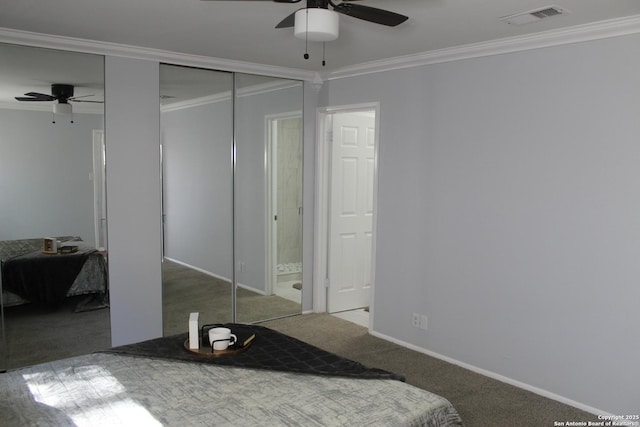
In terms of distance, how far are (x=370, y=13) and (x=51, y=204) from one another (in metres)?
2.80

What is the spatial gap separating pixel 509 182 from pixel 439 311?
1180 mm

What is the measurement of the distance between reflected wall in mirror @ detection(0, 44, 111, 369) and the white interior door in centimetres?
216

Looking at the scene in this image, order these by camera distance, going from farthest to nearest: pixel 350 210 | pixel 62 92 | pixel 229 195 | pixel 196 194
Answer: pixel 350 210 → pixel 229 195 → pixel 196 194 → pixel 62 92

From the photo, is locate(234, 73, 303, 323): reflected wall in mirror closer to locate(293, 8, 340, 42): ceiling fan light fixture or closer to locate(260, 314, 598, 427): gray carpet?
locate(260, 314, 598, 427): gray carpet

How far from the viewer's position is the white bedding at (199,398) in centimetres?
198

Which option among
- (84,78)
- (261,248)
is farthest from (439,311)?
(84,78)

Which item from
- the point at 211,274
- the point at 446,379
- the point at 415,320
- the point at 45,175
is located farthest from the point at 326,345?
the point at 45,175

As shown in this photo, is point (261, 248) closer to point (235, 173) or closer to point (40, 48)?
point (235, 173)

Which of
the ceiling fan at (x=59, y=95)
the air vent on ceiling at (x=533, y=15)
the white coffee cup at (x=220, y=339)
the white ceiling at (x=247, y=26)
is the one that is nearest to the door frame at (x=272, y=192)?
the white ceiling at (x=247, y=26)

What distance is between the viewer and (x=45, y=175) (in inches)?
151

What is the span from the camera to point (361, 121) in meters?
5.29

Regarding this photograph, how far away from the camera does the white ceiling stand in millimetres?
2836

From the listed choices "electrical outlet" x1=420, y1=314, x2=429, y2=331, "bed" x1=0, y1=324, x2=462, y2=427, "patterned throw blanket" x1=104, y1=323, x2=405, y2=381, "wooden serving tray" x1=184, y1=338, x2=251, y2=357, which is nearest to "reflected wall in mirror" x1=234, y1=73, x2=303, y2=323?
"electrical outlet" x1=420, y1=314, x2=429, y2=331

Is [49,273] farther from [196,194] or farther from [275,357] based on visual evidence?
[275,357]
